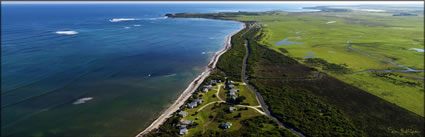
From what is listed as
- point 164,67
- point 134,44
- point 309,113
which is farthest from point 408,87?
point 134,44

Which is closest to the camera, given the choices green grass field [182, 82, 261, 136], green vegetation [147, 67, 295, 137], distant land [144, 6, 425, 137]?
green vegetation [147, 67, 295, 137]

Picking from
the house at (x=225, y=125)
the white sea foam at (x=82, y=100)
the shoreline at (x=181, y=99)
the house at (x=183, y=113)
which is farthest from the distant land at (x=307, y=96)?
the white sea foam at (x=82, y=100)

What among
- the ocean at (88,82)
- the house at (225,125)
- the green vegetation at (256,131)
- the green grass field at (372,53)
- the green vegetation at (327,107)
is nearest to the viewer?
the green vegetation at (256,131)

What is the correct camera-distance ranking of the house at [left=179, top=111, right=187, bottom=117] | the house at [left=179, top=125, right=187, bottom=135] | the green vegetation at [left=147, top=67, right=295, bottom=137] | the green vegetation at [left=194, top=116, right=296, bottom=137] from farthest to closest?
the house at [left=179, top=111, right=187, bottom=117]
the green vegetation at [left=147, top=67, right=295, bottom=137]
the house at [left=179, top=125, right=187, bottom=135]
the green vegetation at [left=194, top=116, right=296, bottom=137]

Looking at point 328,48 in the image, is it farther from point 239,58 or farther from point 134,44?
point 134,44

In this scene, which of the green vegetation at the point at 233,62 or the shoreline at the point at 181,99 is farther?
the green vegetation at the point at 233,62

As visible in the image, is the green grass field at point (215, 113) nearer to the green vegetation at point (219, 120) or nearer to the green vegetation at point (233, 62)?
the green vegetation at point (219, 120)

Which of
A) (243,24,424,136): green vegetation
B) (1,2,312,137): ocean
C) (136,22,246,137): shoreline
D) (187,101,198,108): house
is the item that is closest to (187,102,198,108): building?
(187,101,198,108): house

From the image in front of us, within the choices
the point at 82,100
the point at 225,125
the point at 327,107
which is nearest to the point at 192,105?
Result: the point at 225,125

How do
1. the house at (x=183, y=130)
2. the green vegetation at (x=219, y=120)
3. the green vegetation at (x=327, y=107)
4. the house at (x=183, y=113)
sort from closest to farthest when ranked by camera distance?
the house at (x=183, y=130)
the green vegetation at (x=219, y=120)
the green vegetation at (x=327, y=107)
the house at (x=183, y=113)

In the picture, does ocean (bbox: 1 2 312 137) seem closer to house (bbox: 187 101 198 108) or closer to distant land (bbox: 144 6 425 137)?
house (bbox: 187 101 198 108)

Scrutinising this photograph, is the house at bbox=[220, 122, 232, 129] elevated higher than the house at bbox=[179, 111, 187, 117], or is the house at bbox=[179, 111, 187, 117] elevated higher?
the house at bbox=[179, 111, 187, 117]

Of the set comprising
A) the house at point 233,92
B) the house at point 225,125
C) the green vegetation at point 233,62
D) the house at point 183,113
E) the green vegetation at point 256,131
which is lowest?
the green vegetation at point 256,131
